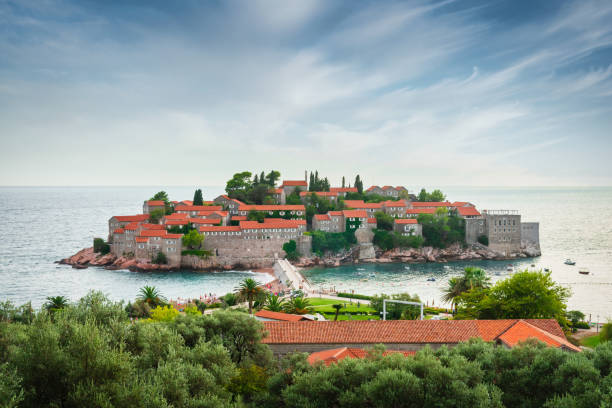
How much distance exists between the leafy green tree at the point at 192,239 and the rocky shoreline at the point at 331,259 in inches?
77.7

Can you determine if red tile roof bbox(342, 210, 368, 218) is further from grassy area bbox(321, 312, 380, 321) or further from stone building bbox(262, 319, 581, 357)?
stone building bbox(262, 319, 581, 357)

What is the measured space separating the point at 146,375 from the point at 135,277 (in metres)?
46.8

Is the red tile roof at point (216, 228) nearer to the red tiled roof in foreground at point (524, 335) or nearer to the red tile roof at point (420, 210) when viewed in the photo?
the red tile roof at point (420, 210)

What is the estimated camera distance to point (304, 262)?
60.7m

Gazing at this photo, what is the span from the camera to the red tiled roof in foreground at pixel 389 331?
17.1 metres

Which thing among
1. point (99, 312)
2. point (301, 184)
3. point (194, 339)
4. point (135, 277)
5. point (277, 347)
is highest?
point (301, 184)

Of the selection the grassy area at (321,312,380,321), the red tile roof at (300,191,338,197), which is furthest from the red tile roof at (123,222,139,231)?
the grassy area at (321,312,380,321)

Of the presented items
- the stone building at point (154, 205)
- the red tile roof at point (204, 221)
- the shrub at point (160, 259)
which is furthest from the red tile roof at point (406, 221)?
the stone building at point (154, 205)

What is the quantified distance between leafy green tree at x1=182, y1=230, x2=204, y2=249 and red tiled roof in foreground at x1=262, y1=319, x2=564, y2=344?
41.0 meters

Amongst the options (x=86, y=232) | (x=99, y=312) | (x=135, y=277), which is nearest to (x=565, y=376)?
(x=99, y=312)

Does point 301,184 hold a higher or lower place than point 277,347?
higher

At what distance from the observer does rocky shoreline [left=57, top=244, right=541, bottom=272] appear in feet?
187

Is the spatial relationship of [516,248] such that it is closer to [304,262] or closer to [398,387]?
[304,262]

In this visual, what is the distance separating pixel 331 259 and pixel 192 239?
20741 mm
